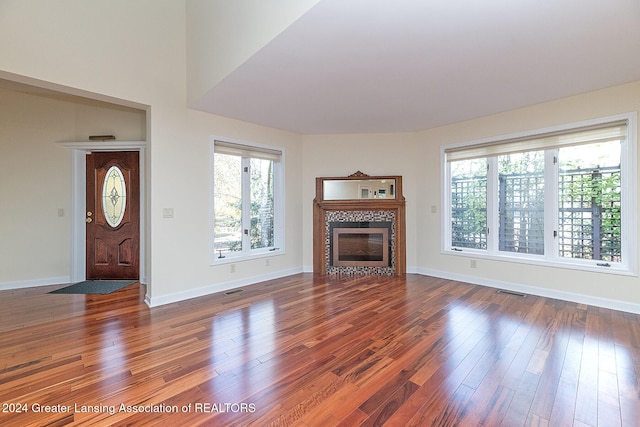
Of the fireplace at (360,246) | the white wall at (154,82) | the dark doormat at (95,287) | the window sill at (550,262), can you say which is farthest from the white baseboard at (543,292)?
the dark doormat at (95,287)

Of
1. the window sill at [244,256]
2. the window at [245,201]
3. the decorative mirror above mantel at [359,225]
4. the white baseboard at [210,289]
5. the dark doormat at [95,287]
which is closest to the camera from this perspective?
the white baseboard at [210,289]

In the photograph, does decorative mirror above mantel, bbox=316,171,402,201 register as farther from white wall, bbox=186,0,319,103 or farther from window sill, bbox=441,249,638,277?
white wall, bbox=186,0,319,103

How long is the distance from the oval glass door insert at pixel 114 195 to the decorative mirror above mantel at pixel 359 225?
10.4ft

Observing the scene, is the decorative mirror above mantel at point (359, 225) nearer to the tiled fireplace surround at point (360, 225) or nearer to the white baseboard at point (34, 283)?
the tiled fireplace surround at point (360, 225)

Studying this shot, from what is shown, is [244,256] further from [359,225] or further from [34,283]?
[34,283]

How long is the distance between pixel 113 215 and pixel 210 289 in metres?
2.22

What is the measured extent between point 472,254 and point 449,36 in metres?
3.23

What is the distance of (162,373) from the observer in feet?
6.34

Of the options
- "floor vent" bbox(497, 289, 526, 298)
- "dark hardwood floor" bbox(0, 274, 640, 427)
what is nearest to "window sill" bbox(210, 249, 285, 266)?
"dark hardwood floor" bbox(0, 274, 640, 427)

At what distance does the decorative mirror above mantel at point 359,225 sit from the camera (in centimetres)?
485

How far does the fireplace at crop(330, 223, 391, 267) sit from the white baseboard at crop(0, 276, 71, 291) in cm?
425

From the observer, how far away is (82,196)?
448 cm

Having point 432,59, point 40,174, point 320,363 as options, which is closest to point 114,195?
point 40,174

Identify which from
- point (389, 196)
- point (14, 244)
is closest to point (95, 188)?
point (14, 244)
